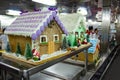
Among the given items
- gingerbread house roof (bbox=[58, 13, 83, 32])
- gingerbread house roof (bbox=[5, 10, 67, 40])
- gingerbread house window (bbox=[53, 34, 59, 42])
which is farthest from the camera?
gingerbread house roof (bbox=[58, 13, 83, 32])

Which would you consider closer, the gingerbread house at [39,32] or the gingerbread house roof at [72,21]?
the gingerbread house at [39,32]

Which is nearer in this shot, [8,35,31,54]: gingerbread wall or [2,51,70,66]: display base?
[2,51,70,66]: display base

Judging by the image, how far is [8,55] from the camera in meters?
1.47

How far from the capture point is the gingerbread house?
1346 millimetres

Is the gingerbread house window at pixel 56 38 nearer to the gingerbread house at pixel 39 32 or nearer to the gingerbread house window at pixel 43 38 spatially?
the gingerbread house at pixel 39 32

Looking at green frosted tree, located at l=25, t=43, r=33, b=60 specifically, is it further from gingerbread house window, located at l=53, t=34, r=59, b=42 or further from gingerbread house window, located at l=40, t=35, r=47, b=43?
gingerbread house window, located at l=53, t=34, r=59, b=42

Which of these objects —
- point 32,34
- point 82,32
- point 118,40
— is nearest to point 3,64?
point 32,34

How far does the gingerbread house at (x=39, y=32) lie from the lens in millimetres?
1346

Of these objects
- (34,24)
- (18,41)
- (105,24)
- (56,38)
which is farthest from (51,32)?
(105,24)

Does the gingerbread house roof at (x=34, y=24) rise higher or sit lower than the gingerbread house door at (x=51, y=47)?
higher

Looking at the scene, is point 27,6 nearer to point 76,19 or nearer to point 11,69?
point 76,19

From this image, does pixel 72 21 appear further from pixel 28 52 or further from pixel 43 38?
pixel 28 52

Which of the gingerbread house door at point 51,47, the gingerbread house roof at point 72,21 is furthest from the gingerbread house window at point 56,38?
the gingerbread house roof at point 72,21

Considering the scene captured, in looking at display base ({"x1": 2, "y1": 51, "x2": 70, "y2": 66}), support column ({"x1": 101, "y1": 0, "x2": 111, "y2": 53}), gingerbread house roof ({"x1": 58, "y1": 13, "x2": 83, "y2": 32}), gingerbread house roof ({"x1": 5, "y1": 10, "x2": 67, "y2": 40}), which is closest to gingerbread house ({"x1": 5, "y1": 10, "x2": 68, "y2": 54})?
gingerbread house roof ({"x1": 5, "y1": 10, "x2": 67, "y2": 40})
